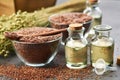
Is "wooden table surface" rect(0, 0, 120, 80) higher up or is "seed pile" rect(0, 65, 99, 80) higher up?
"wooden table surface" rect(0, 0, 120, 80)

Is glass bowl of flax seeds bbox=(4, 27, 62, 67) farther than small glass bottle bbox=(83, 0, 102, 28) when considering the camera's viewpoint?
No

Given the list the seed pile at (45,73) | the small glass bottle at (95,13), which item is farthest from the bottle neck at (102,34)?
the small glass bottle at (95,13)

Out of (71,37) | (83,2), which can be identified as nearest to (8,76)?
(71,37)

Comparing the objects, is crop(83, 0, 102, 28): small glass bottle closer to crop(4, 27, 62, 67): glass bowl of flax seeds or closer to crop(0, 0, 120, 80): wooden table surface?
crop(0, 0, 120, 80): wooden table surface

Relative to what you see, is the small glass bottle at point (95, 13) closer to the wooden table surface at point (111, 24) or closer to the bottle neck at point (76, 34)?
the wooden table surface at point (111, 24)

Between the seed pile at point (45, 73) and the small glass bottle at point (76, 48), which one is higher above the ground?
the small glass bottle at point (76, 48)

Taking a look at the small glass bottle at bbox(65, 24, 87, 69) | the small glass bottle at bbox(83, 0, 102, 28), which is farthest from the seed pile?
the small glass bottle at bbox(83, 0, 102, 28)

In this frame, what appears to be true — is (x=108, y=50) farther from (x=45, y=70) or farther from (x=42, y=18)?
(x=42, y=18)

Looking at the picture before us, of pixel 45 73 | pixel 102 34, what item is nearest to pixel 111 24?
pixel 102 34
